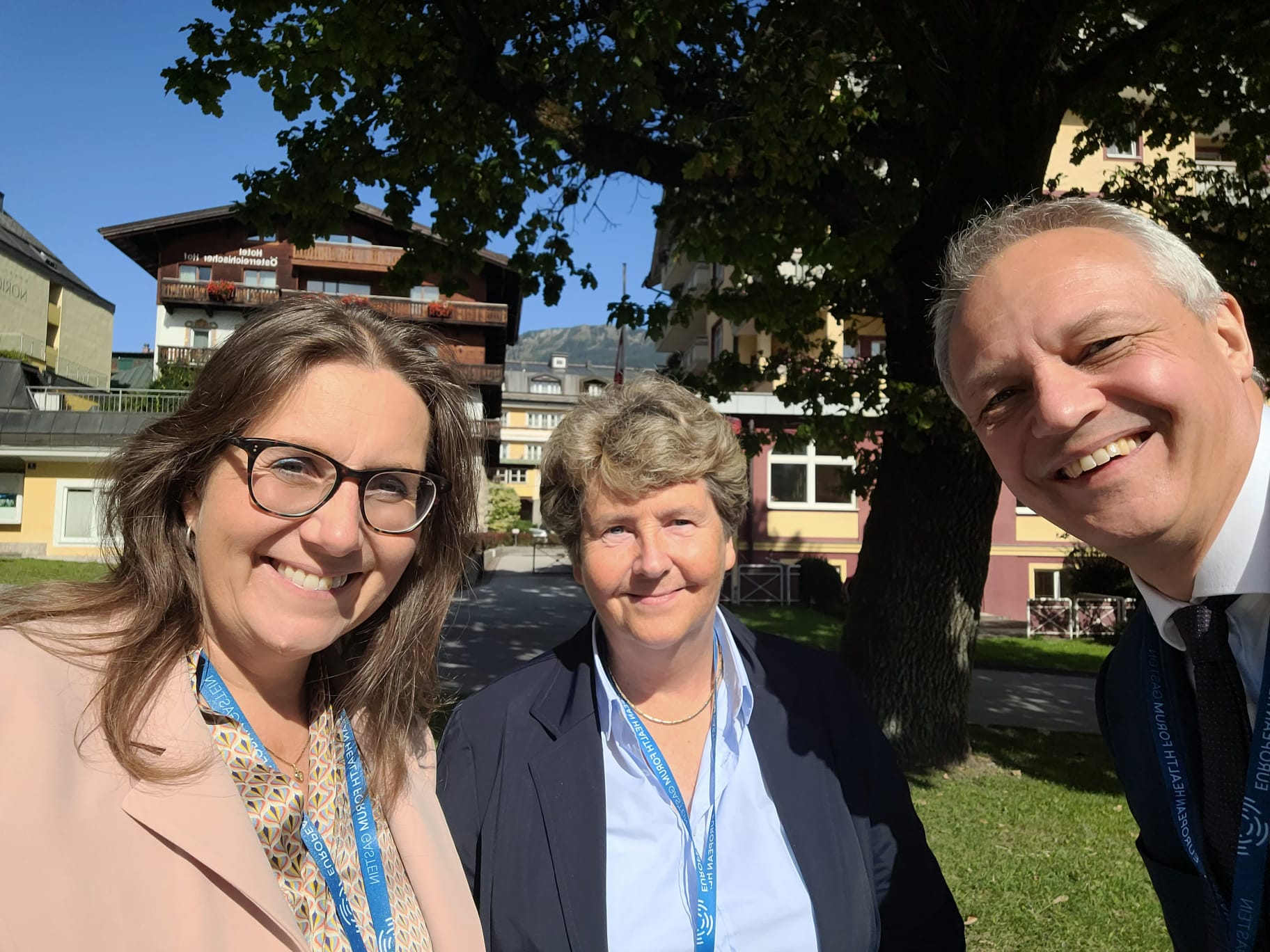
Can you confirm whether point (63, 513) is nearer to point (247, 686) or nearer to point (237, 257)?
point (237, 257)

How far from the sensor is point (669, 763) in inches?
104

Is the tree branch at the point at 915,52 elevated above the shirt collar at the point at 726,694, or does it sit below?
→ above

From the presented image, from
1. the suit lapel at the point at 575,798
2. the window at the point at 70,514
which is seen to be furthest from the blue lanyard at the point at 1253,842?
the window at the point at 70,514

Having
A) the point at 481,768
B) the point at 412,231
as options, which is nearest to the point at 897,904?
the point at 481,768

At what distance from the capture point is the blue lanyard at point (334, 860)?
6.16 feet

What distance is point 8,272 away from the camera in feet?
148

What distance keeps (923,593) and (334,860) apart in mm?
6265

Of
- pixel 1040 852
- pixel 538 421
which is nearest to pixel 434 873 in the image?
pixel 1040 852

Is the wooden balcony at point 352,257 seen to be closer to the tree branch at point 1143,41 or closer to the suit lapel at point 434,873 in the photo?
the tree branch at point 1143,41

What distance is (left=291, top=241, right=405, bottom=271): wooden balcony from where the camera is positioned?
44375 millimetres

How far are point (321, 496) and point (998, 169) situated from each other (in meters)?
6.10

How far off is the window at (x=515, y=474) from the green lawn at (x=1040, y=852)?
84648 mm

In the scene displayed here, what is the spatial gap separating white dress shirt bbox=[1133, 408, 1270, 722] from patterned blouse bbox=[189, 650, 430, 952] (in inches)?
72.1

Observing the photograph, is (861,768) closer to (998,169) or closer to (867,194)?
(998,169)
